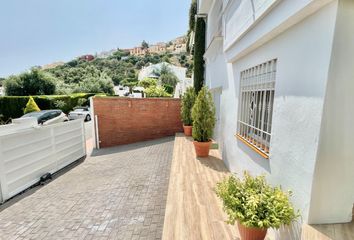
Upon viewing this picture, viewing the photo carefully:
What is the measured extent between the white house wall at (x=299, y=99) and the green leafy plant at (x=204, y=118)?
2656 millimetres

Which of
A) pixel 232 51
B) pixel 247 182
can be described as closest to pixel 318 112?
pixel 247 182

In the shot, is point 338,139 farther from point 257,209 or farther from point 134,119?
point 134,119

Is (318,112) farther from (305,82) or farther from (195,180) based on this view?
(195,180)

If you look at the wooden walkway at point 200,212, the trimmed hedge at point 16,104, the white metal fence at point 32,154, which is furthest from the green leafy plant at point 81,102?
the wooden walkway at point 200,212

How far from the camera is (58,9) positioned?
15.7 meters

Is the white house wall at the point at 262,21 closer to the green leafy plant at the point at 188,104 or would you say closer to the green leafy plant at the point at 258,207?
the green leafy plant at the point at 258,207

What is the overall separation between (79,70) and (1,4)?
32.7 m

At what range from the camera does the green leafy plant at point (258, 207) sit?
1907 mm

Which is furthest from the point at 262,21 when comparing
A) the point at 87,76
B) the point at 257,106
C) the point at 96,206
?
the point at 87,76

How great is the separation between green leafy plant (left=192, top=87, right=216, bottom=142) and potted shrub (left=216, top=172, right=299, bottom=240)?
3435 mm

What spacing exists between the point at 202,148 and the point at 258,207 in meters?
3.88

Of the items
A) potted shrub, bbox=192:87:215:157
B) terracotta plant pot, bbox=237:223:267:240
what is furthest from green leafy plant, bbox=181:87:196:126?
terracotta plant pot, bbox=237:223:267:240

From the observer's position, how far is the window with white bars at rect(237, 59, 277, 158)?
2896mm

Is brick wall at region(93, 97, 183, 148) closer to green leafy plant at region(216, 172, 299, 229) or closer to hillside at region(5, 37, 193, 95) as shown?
green leafy plant at region(216, 172, 299, 229)
